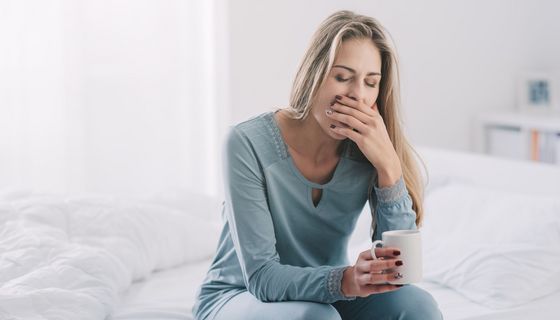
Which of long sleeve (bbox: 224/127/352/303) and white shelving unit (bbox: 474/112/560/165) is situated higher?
long sleeve (bbox: 224/127/352/303)

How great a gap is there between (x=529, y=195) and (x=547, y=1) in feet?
6.37

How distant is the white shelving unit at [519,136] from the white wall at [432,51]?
0.35 ft

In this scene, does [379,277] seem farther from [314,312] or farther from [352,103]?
[352,103]

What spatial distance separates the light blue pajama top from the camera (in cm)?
155

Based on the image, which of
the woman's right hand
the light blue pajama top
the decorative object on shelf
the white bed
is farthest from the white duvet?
the decorative object on shelf

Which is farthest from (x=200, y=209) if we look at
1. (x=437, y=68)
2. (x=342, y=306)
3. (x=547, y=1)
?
(x=547, y=1)

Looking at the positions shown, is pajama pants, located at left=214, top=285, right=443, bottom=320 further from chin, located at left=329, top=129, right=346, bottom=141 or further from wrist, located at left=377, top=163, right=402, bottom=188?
chin, located at left=329, top=129, right=346, bottom=141

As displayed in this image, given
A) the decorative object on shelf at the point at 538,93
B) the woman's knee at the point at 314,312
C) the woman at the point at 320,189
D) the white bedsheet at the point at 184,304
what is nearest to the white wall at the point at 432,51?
the decorative object on shelf at the point at 538,93

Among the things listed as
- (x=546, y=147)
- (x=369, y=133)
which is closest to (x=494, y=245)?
(x=369, y=133)

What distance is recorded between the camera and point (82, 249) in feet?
6.34

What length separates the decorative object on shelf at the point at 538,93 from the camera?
3.82 metres

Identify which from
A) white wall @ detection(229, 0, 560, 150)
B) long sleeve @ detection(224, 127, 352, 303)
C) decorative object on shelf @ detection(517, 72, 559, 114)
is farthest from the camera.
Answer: decorative object on shelf @ detection(517, 72, 559, 114)

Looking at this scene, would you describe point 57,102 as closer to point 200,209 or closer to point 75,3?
point 75,3

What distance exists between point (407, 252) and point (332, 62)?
0.40 metres
